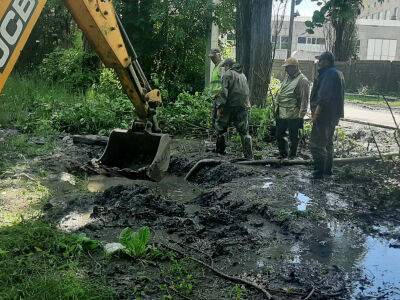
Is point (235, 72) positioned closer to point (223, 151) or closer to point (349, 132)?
point (223, 151)

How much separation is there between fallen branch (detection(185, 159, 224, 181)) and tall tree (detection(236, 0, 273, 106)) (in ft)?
13.6

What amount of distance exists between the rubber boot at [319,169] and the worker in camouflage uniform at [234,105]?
144 cm

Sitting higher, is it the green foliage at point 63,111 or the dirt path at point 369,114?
the green foliage at point 63,111

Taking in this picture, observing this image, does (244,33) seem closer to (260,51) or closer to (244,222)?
(260,51)

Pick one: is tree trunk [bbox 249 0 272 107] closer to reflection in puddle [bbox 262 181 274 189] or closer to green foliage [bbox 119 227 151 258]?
reflection in puddle [bbox 262 181 274 189]

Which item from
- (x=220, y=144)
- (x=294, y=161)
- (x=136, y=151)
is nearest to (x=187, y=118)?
(x=220, y=144)

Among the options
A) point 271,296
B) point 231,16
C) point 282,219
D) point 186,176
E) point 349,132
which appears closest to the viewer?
point 271,296

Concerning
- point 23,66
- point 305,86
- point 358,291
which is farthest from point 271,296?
point 23,66

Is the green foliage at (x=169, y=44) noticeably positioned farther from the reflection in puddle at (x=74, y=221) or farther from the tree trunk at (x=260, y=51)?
the reflection in puddle at (x=74, y=221)

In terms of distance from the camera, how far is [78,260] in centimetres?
421

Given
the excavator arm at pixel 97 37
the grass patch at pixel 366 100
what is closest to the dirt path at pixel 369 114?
the grass patch at pixel 366 100

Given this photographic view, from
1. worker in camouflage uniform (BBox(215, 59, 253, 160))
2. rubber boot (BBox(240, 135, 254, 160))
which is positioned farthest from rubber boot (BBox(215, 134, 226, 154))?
rubber boot (BBox(240, 135, 254, 160))

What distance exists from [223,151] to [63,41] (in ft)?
43.5

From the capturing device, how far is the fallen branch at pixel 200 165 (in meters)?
7.68
